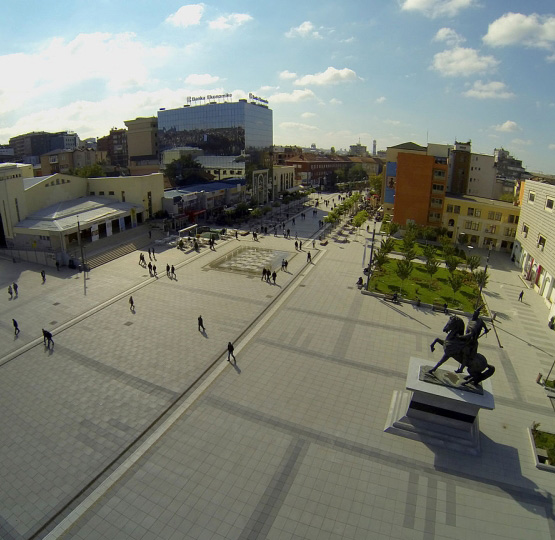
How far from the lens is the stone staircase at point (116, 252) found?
122 feet

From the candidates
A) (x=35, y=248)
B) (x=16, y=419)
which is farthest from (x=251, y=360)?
(x=35, y=248)

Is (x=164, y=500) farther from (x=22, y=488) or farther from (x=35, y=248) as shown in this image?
(x=35, y=248)

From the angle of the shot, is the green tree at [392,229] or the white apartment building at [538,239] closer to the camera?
the white apartment building at [538,239]

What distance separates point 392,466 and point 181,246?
34856 millimetres

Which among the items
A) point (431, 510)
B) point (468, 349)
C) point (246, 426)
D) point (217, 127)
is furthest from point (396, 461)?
point (217, 127)

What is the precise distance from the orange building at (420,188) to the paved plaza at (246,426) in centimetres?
2489

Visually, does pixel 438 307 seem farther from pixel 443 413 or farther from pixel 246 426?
pixel 246 426

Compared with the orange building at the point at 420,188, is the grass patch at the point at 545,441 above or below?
below

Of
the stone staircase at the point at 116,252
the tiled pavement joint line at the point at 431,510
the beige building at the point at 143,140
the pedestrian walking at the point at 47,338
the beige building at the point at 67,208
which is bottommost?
the tiled pavement joint line at the point at 431,510

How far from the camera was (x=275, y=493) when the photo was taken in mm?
12750

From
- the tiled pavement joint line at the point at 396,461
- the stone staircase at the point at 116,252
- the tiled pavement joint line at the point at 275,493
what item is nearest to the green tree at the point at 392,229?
the stone staircase at the point at 116,252

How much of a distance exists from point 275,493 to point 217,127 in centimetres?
7038

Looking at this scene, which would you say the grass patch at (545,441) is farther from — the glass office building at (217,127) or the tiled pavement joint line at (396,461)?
the glass office building at (217,127)

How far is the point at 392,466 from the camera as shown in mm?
14008
